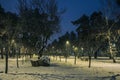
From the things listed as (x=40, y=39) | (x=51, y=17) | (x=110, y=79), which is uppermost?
(x=51, y=17)

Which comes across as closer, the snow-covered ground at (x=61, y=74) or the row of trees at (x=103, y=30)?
the snow-covered ground at (x=61, y=74)

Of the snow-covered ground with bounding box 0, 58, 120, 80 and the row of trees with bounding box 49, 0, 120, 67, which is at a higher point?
the row of trees with bounding box 49, 0, 120, 67

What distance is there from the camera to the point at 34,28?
4491cm

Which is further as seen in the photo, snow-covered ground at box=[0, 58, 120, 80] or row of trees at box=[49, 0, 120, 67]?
row of trees at box=[49, 0, 120, 67]

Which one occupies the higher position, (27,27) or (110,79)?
(27,27)

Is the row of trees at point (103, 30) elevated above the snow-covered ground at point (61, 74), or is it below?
above

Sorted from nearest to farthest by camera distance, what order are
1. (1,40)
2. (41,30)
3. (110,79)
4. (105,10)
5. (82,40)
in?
(110,79), (41,30), (105,10), (1,40), (82,40)

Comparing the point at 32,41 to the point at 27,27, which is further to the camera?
the point at 32,41

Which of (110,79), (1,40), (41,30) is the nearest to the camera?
(110,79)

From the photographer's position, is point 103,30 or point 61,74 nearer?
point 61,74

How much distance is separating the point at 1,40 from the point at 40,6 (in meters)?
13.1

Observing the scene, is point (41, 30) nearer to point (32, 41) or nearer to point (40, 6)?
point (40, 6)

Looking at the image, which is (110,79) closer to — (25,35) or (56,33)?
(56,33)

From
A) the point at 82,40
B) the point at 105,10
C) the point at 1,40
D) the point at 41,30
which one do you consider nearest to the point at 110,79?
the point at 41,30
